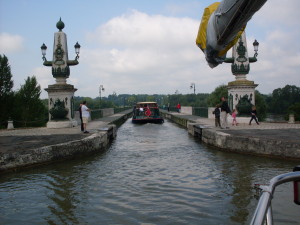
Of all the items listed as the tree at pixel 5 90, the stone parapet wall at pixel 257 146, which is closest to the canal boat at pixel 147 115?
the tree at pixel 5 90

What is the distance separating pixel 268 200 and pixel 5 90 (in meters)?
41.3

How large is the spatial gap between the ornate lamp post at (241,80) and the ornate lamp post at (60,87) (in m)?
10.4

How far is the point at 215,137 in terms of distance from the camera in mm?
13992

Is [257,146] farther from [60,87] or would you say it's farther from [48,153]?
[60,87]

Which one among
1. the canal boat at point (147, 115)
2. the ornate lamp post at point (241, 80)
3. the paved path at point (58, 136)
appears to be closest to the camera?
the paved path at point (58, 136)

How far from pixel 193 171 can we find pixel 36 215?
478 centimetres

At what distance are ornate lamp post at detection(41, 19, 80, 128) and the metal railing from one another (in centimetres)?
1854

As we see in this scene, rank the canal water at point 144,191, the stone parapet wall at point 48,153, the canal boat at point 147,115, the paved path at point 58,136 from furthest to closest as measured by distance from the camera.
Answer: the canal boat at point 147,115, the paved path at point 58,136, the stone parapet wall at point 48,153, the canal water at point 144,191

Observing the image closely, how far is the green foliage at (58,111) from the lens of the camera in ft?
64.3

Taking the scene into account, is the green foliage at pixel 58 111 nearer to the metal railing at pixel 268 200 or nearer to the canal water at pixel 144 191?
the canal water at pixel 144 191

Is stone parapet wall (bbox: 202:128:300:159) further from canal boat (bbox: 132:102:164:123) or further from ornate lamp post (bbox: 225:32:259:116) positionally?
canal boat (bbox: 132:102:164:123)

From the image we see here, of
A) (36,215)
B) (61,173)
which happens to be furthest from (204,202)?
(61,173)

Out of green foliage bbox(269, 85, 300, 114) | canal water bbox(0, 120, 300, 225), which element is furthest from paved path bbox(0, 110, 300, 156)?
green foliage bbox(269, 85, 300, 114)

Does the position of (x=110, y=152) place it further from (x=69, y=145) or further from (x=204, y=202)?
(x=204, y=202)
